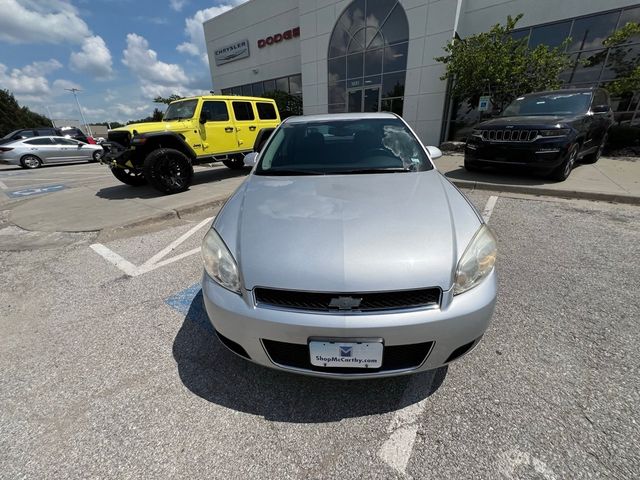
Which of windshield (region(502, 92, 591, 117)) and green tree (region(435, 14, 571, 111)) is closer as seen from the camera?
windshield (region(502, 92, 591, 117))

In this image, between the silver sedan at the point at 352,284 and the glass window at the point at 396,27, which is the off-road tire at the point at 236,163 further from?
the glass window at the point at 396,27

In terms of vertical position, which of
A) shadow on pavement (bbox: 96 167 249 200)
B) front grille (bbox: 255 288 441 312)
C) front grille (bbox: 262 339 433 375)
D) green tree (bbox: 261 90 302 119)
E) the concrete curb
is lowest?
shadow on pavement (bbox: 96 167 249 200)

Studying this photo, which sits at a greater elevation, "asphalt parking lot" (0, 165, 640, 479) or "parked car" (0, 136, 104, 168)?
"parked car" (0, 136, 104, 168)

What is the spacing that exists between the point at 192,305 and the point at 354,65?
15.7 meters

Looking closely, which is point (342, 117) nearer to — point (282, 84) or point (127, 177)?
A: point (127, 177)

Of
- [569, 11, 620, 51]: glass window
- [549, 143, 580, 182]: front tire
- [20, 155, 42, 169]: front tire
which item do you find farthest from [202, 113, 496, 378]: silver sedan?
[20, 155, 42, 169]: front tire

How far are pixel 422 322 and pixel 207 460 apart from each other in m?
1.21

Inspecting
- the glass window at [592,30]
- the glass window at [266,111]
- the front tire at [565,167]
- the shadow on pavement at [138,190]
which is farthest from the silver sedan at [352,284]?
the glass window at [592,30]

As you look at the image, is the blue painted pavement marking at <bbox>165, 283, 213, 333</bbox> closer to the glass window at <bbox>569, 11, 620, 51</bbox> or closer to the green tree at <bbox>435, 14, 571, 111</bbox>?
the green tree at <bbox>435, 14, 571, 111</bbox>

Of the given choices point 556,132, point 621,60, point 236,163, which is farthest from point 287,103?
point 556,132

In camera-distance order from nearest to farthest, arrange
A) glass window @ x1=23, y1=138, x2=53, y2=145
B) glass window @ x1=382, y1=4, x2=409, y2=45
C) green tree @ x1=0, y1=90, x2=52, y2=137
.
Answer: glass window @ x1=382, y1=4, x2=409, y2=45 → glass window @ x1=23, y1=138, x2=53, y2=145 → green tree @ x1=0, y1=90, x2=52, y2=137

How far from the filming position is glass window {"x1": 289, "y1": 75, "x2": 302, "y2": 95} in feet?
58.3

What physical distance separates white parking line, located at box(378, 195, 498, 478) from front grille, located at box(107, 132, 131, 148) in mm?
6946

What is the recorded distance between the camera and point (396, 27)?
1277 centimetres
